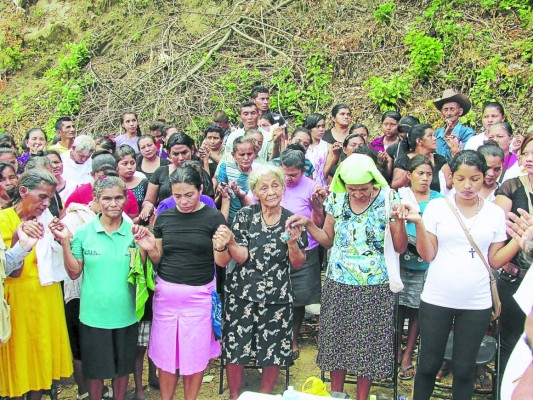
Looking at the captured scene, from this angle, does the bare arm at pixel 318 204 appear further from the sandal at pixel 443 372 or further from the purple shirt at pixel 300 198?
the sandal at pixel 443 372

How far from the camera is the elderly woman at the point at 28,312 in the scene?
4.09 metres

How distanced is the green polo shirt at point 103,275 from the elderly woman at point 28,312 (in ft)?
0.91

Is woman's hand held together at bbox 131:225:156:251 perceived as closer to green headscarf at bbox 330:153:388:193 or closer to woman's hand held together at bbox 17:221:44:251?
woman's hand held together at bbox 17:221:44:251

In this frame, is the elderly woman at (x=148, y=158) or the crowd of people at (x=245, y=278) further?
the elderly woman at (x=148, y=158)

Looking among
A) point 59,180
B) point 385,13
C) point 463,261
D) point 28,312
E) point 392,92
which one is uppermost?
point 385,13

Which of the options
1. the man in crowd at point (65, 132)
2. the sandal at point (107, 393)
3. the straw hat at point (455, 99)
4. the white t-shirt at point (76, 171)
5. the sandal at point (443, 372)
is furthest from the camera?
the man in crowd at point (65, 132)

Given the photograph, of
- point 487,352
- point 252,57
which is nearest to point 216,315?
point 487,352

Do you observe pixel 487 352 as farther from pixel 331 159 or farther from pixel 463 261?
pixel 331 159

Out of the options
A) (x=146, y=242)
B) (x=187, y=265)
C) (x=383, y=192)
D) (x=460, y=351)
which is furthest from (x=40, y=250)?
(x=460, y=351)

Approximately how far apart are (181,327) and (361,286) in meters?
1.42

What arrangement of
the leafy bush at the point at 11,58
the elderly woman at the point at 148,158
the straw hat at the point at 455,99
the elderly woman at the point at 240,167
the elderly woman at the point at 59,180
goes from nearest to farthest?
1. the elderly woman at the point at 240,167
2. the elderly woman at the point at 59,180
3. the elderly woman at the point at 148,158
4. the straw hat at the point at 455,99
5. the leafy bush at the point at 11,58

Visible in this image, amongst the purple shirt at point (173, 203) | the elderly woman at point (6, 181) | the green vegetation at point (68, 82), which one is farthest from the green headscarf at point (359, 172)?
the green vegetation at point (68, 82)

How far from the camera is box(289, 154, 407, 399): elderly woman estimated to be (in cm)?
427

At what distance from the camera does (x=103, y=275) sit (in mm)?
4258
